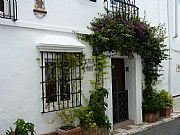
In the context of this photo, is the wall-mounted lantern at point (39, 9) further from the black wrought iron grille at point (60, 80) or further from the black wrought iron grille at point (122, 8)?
the black wrought iron grille at point (122, 8)

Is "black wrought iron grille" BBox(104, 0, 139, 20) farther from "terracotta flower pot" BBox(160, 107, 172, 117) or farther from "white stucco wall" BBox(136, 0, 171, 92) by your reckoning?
"terracotta flower pot" BBox(160, 107, 172, 117)

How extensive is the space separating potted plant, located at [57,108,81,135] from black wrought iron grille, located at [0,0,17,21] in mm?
2709

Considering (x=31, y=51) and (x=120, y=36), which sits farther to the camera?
(x=120, y=36)

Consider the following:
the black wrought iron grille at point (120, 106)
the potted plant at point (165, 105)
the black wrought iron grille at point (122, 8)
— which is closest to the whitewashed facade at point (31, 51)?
the black wrought iron grille at point (122, 8)

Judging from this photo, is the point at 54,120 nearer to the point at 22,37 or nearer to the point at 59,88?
the point at 59,88

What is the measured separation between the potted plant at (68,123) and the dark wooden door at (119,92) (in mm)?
2527

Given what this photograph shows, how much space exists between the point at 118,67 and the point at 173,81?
4.76 metres

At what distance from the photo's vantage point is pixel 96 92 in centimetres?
771

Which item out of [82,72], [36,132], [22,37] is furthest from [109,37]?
[36,132]

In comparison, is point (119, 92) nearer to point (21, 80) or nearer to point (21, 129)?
point (21, 80)

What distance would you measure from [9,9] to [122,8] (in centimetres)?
438

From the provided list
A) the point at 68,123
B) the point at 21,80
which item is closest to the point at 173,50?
the point at 68,123

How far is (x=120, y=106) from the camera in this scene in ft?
32.1

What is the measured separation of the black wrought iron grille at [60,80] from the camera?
271 inches
